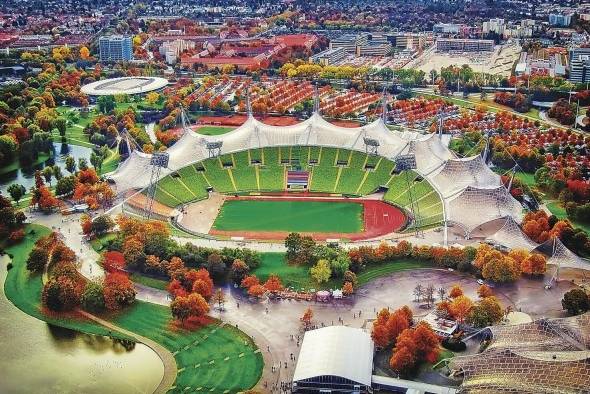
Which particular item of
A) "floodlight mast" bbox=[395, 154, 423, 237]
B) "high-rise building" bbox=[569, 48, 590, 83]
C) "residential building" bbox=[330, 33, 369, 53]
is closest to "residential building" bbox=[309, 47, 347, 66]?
"residential building" bbox=[330, 33, 369, 53]

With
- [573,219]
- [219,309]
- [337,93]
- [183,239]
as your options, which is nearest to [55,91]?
[337,93]

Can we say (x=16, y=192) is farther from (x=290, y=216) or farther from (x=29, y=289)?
(x=290, y=216)

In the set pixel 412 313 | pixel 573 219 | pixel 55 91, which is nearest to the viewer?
pixel 412 313

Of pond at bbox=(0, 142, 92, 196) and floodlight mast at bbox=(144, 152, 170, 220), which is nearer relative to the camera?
floodlight mast at bbox=(144, 152, 170, 220)

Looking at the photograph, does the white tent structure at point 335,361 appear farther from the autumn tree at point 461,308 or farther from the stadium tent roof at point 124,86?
the stadium tent roof at point 124,86

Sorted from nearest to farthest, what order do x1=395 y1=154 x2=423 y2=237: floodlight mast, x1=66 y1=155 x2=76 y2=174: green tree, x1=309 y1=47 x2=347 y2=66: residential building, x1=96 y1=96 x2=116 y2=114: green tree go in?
x1=395 y1=154 x2=423 y2=237: floodlight mast
x1=66 y1=155 x2=76 y2=174: green tree
x1=96 y1=96 x2=116 y2=114: green tree
x1=309 y1=47 x2=347 y2=66: residential building

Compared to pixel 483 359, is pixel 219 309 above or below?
below

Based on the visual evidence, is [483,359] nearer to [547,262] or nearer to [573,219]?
[547,262]

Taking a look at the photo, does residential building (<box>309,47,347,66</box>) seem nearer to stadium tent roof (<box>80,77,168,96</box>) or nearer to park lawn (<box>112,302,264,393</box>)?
stadium tent roof (<box>80,77,168,96</box>)
